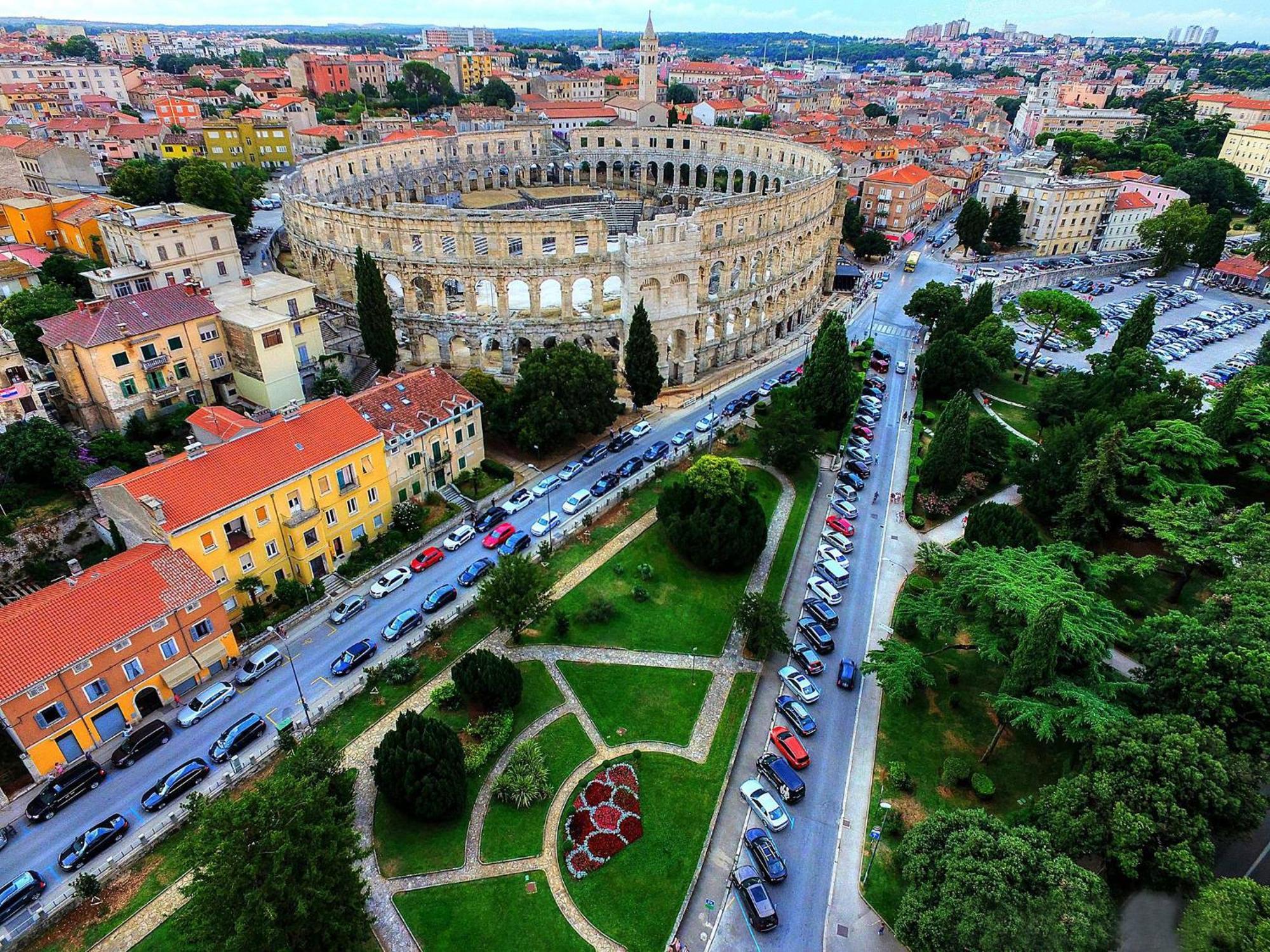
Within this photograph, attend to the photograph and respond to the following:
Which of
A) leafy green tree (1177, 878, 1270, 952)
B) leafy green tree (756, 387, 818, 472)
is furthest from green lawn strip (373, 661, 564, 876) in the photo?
leafy green tree (756, 387, 818, 472)

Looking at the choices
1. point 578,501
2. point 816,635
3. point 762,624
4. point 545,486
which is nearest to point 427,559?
point 545,486

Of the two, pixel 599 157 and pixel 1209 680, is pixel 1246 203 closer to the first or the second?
pixel 599 157

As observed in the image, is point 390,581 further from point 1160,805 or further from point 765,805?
point 1160,805

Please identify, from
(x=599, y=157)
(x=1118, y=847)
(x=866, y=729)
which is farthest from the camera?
(x=599, y=157)

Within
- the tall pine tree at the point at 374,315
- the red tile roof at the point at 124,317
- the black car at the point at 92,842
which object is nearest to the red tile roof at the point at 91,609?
the black car at the point at 92,842

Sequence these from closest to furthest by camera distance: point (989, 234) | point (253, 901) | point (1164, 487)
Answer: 1. point (253, 901)
2. point (1164, 487)
3. point (989, 234)

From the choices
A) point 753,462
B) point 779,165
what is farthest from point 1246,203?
point 753,462

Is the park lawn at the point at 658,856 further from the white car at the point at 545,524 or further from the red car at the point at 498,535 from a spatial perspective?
the white car at the point at 545,524
